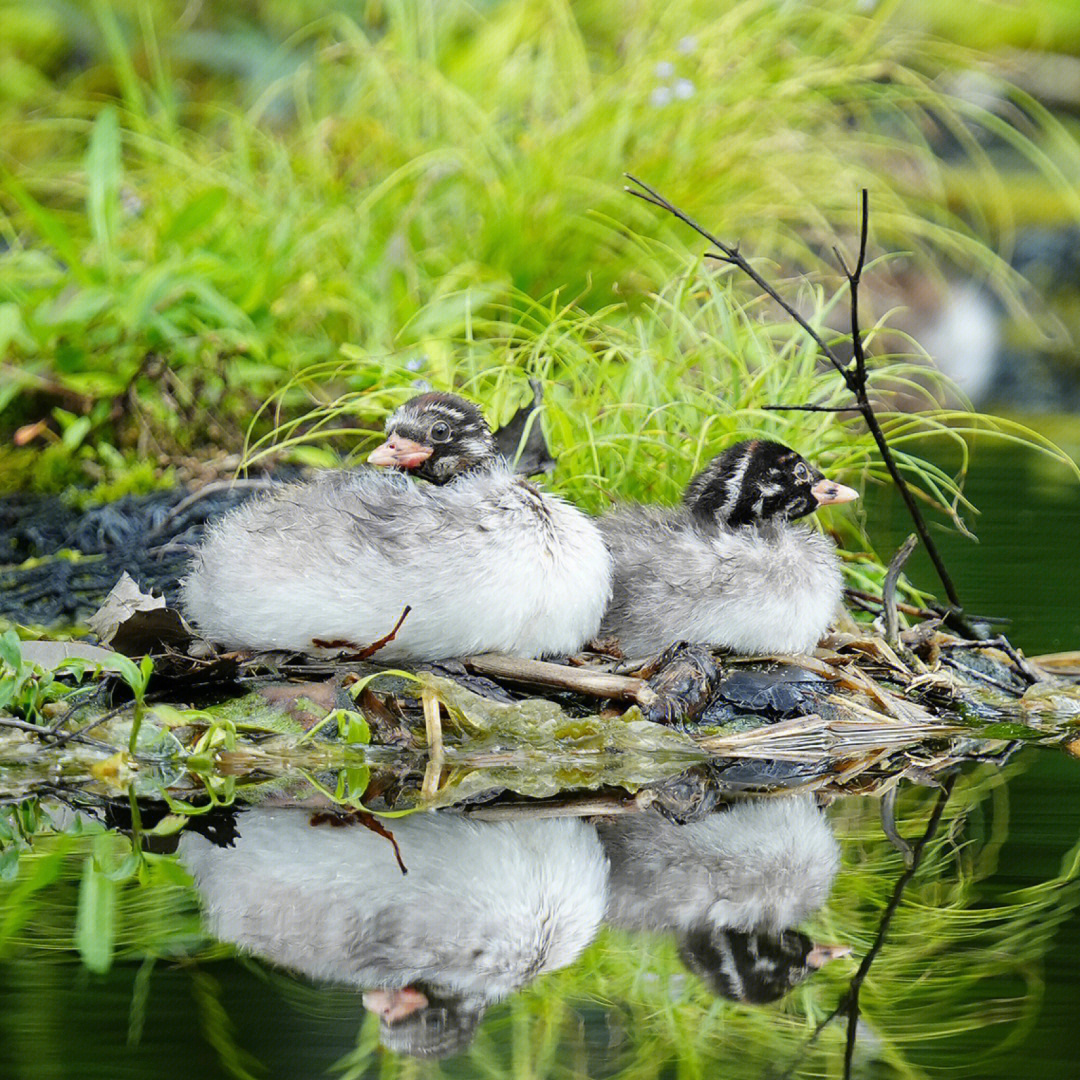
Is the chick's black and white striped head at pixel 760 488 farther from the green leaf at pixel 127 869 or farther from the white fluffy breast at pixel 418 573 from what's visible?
the green leaf at pixel 127 869

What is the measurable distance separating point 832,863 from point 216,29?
12344 mm

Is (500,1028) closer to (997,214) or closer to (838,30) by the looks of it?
(838,30)

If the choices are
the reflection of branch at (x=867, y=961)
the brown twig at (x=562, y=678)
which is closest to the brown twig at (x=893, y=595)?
the brown twig at (x=562, y=678)

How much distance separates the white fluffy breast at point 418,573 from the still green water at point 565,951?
0.82 meters

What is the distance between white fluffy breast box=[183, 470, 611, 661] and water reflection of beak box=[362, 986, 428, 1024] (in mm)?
1692

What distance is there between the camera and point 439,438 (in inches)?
182

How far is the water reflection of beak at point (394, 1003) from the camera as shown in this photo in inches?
102

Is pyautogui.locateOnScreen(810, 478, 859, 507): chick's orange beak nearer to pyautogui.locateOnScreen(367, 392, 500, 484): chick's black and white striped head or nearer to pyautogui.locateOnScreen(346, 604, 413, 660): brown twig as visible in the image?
pyautogui.locateOnScreen(367, 392, 500, 484): chick's black and white striped head

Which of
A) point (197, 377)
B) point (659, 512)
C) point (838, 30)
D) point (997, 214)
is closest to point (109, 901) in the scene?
point (659, 512)

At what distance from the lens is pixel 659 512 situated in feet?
16.3

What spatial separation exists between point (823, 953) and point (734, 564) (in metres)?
1.91

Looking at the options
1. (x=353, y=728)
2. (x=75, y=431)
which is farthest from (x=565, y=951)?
(x=75, y=431)

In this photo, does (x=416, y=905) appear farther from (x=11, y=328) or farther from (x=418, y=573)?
(x=11, y=328)

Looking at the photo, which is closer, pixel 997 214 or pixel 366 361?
pixel 366 361
